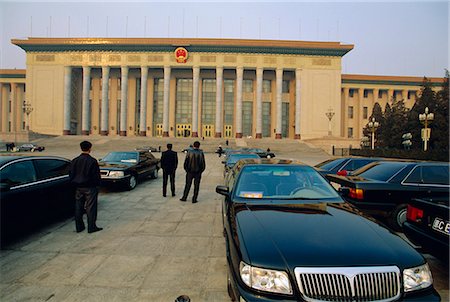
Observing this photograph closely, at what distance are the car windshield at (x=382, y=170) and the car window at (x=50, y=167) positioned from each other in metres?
7.40

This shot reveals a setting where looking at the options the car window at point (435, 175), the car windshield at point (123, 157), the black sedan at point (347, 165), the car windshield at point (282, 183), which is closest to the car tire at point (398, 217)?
the car window at point (435, 175)

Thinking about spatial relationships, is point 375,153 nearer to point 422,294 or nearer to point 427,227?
point 427,227

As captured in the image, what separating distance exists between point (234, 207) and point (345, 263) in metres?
1.63

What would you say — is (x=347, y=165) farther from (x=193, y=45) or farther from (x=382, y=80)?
(x=382, y=80)

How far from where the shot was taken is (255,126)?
59.4 metres

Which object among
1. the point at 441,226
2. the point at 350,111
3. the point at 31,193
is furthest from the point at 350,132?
the point at 31,193

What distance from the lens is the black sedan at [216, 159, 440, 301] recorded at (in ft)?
6.95

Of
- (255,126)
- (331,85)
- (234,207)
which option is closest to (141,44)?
(255,126)

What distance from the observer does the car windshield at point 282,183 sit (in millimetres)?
3795

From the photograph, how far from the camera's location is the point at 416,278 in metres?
2.27

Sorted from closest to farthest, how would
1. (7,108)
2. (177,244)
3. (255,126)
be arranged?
1. (177,244)
2. (255,126)
3. (7,108)

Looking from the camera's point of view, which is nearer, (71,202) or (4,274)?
(4,274)

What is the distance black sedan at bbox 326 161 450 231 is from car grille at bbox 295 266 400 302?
3.99 metres

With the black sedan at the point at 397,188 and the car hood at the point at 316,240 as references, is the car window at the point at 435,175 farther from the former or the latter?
the car hood at the point at 316,240
